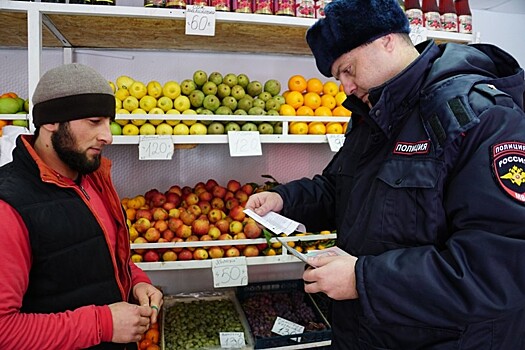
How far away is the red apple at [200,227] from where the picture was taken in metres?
2.04

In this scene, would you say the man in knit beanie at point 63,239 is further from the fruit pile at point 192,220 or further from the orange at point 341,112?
the orange at point 341,112

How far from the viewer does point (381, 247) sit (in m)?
1.07

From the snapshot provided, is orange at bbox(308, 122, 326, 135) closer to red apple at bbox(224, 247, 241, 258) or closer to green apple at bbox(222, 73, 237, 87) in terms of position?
green apple at bbox(222, 73, 237, 87)

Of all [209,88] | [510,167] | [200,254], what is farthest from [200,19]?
[510,167]

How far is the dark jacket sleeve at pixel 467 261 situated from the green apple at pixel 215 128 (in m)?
1.16

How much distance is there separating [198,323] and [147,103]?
112 cm

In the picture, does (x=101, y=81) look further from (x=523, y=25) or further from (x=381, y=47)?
(x=523, y=25)

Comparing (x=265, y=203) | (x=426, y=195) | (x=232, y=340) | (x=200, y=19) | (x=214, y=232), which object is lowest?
(x=232, y=340)

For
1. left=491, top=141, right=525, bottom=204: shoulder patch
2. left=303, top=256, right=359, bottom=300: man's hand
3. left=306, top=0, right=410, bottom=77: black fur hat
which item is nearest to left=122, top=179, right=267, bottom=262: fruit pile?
left=303, top=256, right=359, bottom=300: man's hand

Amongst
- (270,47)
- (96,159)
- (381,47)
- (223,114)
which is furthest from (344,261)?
(270,47)

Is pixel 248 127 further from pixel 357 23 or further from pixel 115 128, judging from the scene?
pixel 357 23

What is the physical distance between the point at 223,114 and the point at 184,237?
61 cm

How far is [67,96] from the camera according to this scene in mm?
1283

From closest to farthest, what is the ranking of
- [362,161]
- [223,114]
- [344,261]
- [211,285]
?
[344,261]
[362,161]
[223,114]
[211,285]
